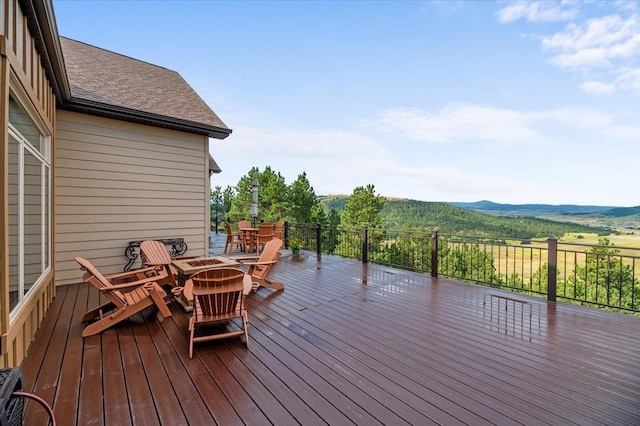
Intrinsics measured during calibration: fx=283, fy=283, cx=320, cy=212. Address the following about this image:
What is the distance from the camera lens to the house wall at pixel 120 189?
17.1 feet

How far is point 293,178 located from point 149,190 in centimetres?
1728

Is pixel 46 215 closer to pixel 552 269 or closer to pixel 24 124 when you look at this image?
pixel 24 124

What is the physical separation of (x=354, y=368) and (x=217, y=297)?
62.6 inches

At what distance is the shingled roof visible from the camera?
17.5 ft

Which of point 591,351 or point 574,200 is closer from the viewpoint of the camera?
point 591,351

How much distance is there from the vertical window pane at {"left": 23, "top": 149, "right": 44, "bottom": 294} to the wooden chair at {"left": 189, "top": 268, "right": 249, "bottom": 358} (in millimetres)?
1680

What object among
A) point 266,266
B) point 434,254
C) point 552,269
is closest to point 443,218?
point 434,254

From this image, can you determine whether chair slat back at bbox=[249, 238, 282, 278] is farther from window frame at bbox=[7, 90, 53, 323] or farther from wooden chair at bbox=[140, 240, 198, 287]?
window frame at bbox=[7, 90, 53, 323]

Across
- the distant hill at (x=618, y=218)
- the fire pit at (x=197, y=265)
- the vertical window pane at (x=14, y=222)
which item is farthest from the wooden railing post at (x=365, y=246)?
the distant hill at (x=618, y=218)

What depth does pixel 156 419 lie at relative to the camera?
1.91 m

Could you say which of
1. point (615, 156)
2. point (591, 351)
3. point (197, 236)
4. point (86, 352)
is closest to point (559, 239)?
point (591, 351)

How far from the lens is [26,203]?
294 cm

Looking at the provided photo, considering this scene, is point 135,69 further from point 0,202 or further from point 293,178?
point 293,178

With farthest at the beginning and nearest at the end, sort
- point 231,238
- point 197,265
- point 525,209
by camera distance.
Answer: point 525,209
point 231,238
point 197,265
